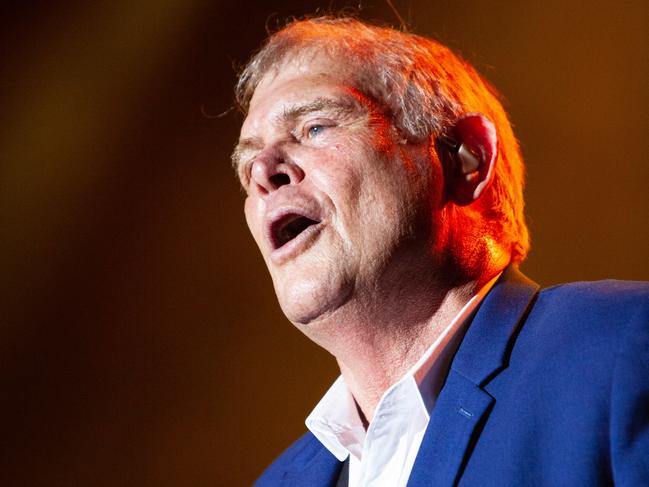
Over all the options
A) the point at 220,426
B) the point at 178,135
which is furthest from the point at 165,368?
the point at 178,135

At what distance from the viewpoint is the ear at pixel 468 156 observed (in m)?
1.78

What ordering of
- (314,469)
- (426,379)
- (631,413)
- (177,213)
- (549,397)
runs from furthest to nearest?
1. (177,213)
2. (314,469)
3. (426,379)
4. (549,397)
5. (631,413)

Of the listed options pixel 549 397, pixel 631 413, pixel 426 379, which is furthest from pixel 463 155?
pixel 631 413

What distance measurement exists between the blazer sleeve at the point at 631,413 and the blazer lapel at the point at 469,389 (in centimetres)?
25

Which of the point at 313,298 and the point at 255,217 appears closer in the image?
the point at 313,298

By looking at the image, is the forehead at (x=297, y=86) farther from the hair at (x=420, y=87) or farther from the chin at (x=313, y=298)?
the chin at (x=313, y=298)

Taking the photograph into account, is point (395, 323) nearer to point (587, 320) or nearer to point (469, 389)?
point (469, 389)

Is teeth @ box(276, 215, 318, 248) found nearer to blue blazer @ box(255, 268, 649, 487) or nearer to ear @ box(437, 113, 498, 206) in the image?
ear @ box(437, 113, 498, 206)

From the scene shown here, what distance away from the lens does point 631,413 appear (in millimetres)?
1151

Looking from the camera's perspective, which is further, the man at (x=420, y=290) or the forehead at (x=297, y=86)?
the forehead at (x=297, y=86)

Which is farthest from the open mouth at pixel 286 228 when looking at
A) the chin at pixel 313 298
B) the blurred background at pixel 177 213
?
the blurred background at pixel 177 213

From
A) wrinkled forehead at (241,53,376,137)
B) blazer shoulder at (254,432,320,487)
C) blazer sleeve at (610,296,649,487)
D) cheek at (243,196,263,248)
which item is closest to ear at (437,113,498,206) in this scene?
wrinkled forehead at (241,53,376,137)

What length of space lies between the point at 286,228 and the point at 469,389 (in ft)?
1.92

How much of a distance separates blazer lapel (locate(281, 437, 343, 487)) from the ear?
72 centimetres
